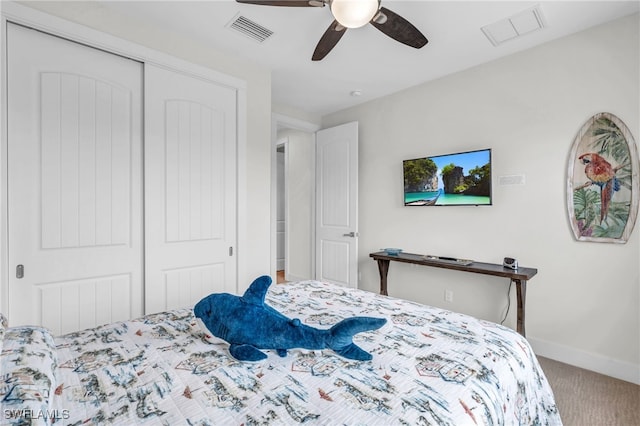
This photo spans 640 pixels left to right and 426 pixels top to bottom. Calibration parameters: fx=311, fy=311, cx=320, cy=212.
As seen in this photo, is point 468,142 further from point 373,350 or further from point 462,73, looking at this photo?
point 373,350

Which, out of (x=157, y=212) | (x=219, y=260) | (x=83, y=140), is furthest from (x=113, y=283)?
(x=83, y=140)

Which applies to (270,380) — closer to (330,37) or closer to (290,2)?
(290,2)

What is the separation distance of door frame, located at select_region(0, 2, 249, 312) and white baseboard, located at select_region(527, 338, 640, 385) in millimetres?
2689

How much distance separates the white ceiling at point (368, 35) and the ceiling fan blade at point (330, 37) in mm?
289

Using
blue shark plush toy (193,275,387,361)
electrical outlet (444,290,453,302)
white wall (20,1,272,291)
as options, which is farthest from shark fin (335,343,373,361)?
electrical outlet (444,290,453,302)

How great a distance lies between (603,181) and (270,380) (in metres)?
2.77

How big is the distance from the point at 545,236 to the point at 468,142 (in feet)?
3.63

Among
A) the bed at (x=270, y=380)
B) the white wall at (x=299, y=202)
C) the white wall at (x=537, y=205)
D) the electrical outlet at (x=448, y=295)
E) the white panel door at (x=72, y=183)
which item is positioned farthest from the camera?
the white wall at (x=299, y=202)

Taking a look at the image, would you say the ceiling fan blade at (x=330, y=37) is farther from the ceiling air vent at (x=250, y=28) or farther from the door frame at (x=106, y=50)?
the door frame at (x=106, y=50)

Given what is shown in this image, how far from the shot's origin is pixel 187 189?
8.34 ft

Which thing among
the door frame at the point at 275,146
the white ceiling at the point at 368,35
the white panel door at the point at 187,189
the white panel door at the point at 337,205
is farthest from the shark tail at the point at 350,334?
the white panel door at the point at 337,205

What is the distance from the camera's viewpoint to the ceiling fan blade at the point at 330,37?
1.92 meters

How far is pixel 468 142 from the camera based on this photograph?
10.2 feet

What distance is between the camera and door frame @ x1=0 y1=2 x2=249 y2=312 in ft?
5.84
